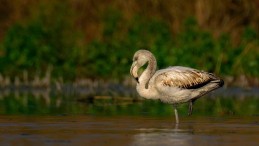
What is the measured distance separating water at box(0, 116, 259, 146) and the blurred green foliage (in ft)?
24.8

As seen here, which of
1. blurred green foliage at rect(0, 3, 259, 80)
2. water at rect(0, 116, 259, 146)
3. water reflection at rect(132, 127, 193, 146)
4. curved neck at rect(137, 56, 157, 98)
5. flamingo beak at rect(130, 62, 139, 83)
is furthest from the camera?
blurred green foliage at rect(0, 3, 259, 80)

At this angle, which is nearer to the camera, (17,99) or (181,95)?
(181,95)

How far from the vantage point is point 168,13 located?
2444cm

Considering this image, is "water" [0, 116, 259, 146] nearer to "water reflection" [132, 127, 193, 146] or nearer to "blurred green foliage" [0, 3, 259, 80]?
"water reflection" [132, 127, 193, 146]

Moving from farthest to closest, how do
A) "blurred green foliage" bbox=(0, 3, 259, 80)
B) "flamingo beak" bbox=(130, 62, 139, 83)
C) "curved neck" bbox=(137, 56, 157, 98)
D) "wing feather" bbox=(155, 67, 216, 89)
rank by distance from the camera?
"blurred green foliage" bbox=(0, 3, 259, 80), "flamingo beak" bbox=(130, 62, 139, 83), "curved neck" bbox=(137, 56, 157, 98), "wing feather" bbox=(155, 67, 216, 89)

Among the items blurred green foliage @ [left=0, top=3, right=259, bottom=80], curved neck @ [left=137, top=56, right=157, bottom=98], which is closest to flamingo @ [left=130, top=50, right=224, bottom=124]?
curved neck @ [left=137, top=56, right=157, bottom=98]

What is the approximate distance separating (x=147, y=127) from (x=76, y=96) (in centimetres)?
658

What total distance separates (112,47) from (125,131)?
10845 millimetres

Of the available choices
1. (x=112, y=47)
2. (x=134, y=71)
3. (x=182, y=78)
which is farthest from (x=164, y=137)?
(x=112, y=47)

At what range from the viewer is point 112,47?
2344cm

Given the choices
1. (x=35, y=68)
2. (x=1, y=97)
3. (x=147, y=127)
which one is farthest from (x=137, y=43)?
(x=147, y=127)

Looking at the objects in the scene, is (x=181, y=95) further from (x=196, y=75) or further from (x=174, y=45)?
(x=174, y=45)

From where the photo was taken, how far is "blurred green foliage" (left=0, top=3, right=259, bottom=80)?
2258 centimetres

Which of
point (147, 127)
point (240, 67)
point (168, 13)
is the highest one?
point (168, 13)
